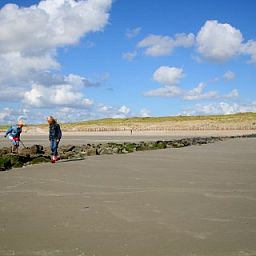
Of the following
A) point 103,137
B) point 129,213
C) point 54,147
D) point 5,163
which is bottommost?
point 129,213

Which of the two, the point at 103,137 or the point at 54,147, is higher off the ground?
the point at 103,137

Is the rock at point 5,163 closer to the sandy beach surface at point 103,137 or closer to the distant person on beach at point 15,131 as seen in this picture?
the distant person on beach at point 15,131

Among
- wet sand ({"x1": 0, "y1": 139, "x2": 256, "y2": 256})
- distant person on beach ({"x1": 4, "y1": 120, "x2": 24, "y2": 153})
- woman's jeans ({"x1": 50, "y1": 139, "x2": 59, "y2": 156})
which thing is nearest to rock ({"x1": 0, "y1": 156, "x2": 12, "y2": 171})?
wet sand ({"x1": 0, "y1": 139, "x2": 256, "y2": 256})

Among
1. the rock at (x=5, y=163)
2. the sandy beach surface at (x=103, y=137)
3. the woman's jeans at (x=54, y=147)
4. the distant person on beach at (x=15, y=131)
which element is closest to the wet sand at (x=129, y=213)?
the rock at (x=5, y=163)

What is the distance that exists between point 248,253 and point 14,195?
480cm

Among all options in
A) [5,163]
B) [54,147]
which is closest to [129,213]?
[5,163]

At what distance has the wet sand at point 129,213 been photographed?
4.59 meters

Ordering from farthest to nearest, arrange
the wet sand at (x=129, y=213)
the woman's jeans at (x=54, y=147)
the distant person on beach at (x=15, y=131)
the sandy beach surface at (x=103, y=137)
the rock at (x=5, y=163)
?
the sandy beach surface at (x=103, y=137) → the distant person on beach at (x=15, y=131) → the woman's jeans at (x=54, y=147) → the rock at (x=5, y=163) → the wet sand at (x=129, y=213)

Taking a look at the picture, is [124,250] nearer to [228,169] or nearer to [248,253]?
[248,253]

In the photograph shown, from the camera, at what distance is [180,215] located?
602 cm

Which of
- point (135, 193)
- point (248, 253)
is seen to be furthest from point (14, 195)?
point (248, 253)

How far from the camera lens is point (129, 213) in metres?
6.16

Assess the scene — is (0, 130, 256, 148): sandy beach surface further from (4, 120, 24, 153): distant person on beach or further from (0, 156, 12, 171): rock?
(0, 156, 12, 171): rock

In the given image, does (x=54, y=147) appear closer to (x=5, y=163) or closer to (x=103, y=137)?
(x=5, y=163)
